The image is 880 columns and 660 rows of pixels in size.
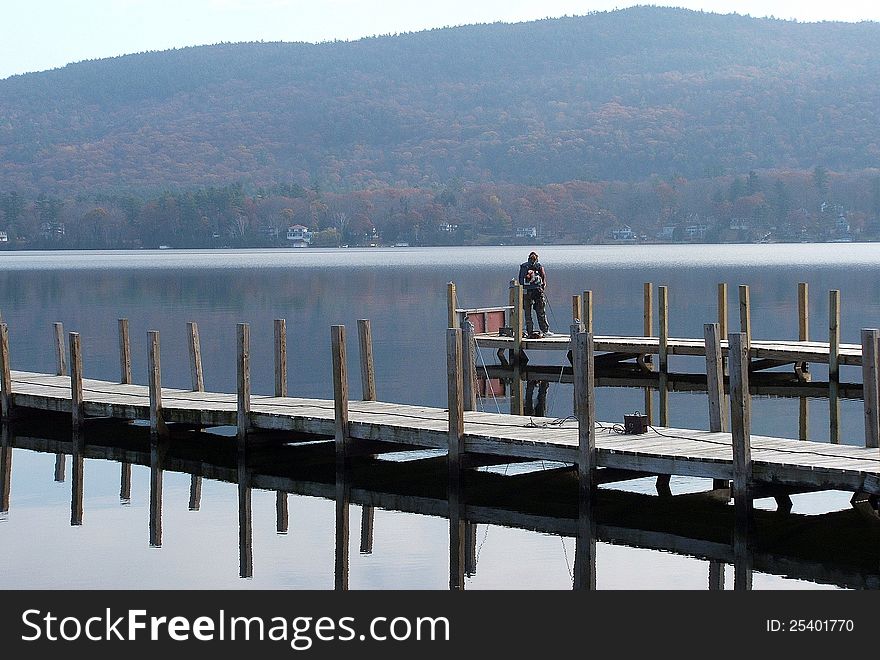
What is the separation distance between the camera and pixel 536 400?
33812mm

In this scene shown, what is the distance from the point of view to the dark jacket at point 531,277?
1350 inches

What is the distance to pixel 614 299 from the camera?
72.4 m

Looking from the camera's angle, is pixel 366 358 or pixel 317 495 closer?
pixel 317 495

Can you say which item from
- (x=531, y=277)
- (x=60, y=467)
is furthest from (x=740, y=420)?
(x=531, y=277)

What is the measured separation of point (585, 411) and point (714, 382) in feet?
8.75

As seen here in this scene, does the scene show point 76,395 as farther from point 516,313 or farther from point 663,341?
point 663,341

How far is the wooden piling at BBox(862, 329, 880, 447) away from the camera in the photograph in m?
18.1

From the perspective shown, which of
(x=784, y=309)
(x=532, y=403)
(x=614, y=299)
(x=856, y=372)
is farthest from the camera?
(x=614, y=299)

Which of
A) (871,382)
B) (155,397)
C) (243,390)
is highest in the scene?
(871,382)

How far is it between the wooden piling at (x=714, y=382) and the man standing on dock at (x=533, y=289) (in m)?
13.2
